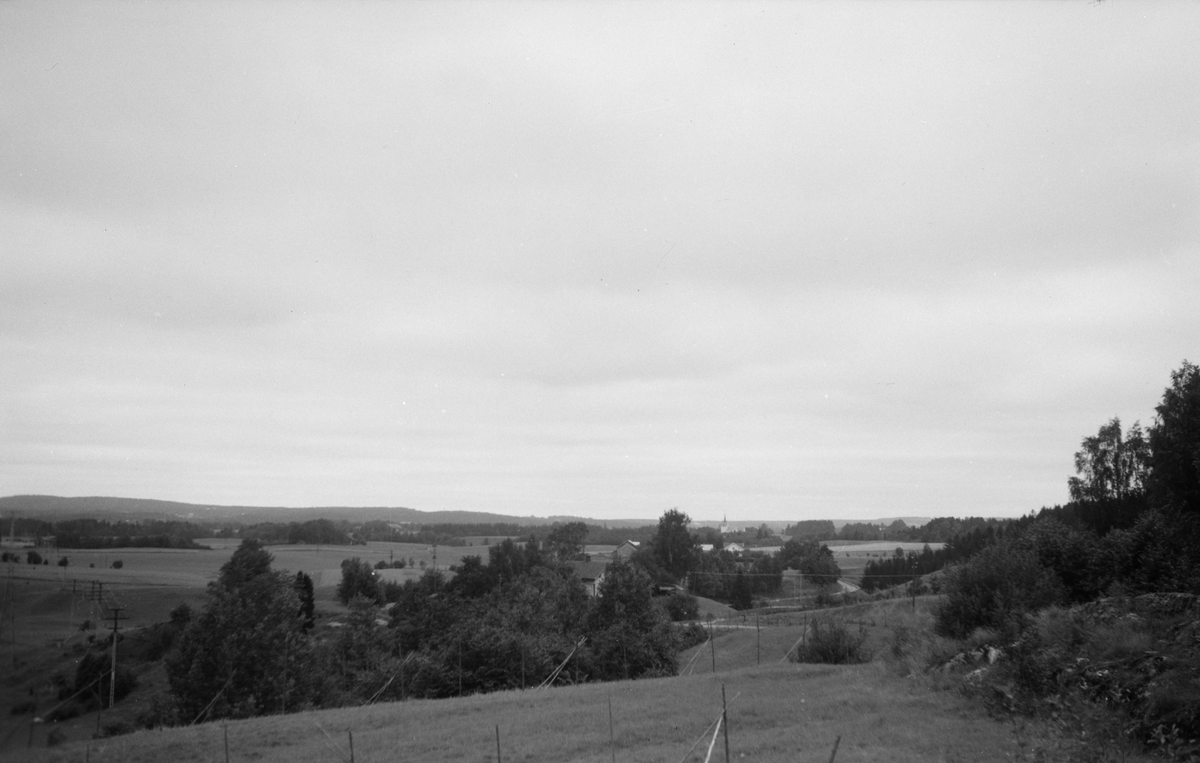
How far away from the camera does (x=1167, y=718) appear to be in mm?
10703

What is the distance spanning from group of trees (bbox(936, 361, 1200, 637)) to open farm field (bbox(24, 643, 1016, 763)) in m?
4.33

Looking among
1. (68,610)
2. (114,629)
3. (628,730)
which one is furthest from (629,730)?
(68,610)

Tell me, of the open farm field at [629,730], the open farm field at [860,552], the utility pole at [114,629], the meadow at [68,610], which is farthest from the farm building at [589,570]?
the utility pole at [114,629]

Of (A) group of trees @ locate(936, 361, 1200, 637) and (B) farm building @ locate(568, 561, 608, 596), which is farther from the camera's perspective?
(B) farm building @ locate(568, 561, 608, 596)

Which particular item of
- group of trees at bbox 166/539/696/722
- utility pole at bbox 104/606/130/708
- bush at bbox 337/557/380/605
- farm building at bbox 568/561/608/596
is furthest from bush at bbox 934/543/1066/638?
farm building at bbox 568/561/608/596

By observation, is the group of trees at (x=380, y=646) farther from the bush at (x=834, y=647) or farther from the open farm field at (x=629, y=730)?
the open farm field at (x=629, y=730)

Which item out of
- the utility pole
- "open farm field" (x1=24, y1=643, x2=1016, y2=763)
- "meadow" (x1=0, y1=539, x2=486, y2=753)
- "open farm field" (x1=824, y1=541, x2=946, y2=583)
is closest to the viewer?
"meadow" (x1=0, y1=539, x2=486, y2=753)

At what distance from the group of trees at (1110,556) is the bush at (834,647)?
18.6 ft

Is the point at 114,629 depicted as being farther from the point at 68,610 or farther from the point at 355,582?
the point at 355,582

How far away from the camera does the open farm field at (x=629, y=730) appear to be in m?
13.0

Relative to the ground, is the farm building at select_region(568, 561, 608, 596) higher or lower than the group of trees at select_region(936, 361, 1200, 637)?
lower

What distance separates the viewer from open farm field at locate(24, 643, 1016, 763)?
13.0 meters

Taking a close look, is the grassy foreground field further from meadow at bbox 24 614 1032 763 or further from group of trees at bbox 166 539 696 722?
group of trees at bbox 166 539 696 722

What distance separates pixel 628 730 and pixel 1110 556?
18.1 meters
